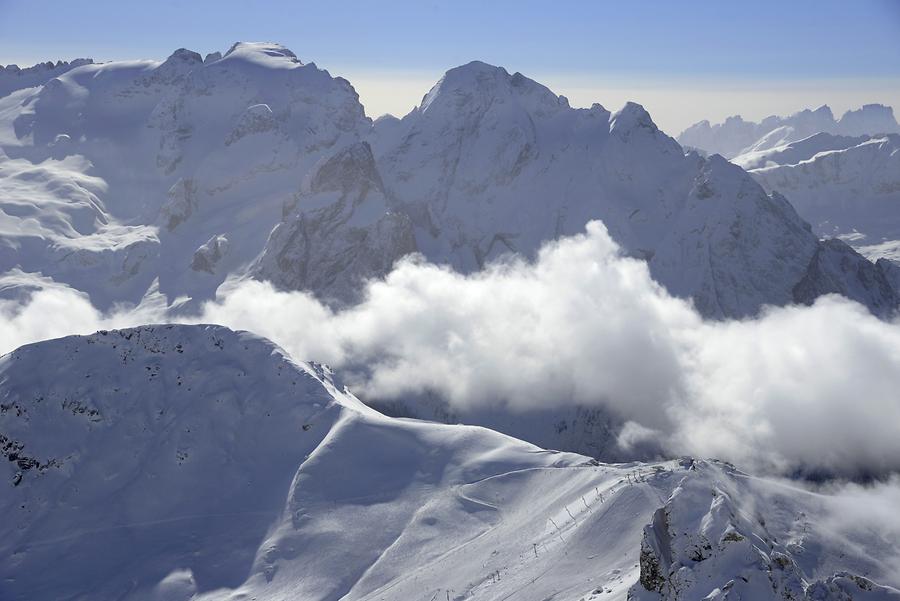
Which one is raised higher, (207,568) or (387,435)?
(387,435)

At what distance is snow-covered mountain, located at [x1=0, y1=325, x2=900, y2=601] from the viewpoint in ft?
137

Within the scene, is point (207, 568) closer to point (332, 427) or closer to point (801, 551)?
point (332, 427)

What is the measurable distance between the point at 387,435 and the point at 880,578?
38770 mm

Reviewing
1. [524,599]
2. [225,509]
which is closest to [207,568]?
[225,509]

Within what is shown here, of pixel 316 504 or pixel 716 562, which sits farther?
pixel 316 504

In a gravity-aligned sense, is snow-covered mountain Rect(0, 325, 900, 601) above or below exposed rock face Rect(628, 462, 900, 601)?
below

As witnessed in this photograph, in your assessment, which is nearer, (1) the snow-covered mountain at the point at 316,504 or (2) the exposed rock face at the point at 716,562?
(2) the exposed rock face at the point at 716,562

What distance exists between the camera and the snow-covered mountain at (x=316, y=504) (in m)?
41.7

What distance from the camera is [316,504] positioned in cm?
6378

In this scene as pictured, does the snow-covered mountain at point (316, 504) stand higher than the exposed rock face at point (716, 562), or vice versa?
the exposed rock face at point (716, 562)

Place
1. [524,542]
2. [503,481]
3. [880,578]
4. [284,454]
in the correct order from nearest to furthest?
[880,578] → [524,542] → [503,481] → [284,454]

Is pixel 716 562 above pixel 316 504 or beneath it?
above

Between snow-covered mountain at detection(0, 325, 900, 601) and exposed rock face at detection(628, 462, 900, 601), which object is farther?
snow-covered mountain at detection(0, 325, 900, 601)

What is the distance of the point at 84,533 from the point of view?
64.2 meters
